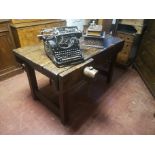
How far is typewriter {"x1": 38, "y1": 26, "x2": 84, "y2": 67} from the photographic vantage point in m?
1.26

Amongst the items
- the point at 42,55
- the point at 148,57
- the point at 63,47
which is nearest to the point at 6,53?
the point at 42,55

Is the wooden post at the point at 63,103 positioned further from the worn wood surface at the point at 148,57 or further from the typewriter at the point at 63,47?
the worn wood surface at the point at 148,57

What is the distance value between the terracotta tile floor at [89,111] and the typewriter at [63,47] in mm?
532

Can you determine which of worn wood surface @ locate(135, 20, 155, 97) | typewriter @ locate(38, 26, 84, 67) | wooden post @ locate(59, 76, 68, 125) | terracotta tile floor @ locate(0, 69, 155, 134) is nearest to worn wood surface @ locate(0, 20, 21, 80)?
terracotta tile floor @ locate(0, 69, 155, 134)

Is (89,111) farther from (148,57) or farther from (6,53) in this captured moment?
(6,53)

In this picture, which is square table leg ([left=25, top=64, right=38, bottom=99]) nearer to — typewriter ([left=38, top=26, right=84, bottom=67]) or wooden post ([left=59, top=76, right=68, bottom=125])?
typewriter ([left=38, top=26, right=84, bottom=67])

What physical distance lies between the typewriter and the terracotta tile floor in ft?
1.75

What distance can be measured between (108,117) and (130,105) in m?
0.40

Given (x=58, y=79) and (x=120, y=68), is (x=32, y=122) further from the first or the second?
(x=120, y=68)

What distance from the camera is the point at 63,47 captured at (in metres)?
1.30

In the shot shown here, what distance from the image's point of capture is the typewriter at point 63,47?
1.26 meters

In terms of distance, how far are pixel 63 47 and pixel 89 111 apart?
3.01ft
